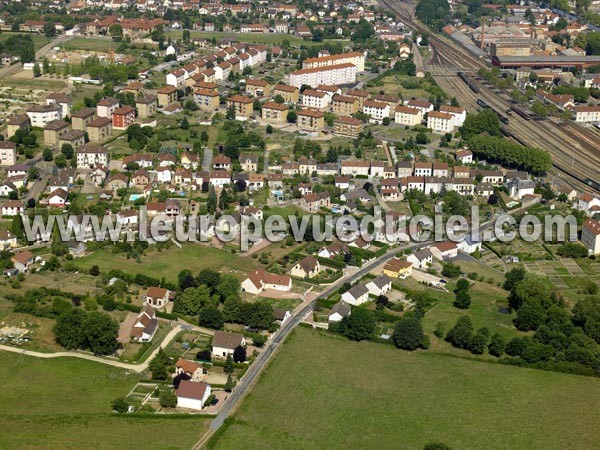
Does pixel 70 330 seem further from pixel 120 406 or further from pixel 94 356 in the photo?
pixel 120 406

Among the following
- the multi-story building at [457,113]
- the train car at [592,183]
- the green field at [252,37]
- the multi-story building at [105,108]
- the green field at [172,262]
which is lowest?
the green field at [172,262]

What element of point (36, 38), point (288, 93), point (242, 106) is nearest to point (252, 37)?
point (36, 38)

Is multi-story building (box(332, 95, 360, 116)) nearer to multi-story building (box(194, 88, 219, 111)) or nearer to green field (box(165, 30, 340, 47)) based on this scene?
multi-story building (box(194, 88, 219, 111))

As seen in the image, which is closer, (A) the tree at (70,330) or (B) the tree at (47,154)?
(A) the tree at (70,330)

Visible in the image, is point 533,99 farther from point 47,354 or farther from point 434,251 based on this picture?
point 47,354

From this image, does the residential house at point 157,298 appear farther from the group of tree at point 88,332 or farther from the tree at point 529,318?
the tree at point 529,318

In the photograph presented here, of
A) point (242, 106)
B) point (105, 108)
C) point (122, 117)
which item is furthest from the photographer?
point (242, 106)

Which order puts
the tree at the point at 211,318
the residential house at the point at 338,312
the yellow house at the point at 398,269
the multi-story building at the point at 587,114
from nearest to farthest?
the tree at the point at 211,318 → the residential house at the point at 338,312 → the yellow house at the point at 398,269 → the multi-story building at the point at 587,114

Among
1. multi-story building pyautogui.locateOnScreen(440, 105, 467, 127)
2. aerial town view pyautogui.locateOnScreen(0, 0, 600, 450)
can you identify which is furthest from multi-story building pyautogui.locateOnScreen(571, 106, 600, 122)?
multi-story building pyautogui.locateOnScreen(440, 105, 467, 127)

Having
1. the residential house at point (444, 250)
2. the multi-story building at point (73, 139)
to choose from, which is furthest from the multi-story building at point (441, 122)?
the multi-story building at point (73, 139)
